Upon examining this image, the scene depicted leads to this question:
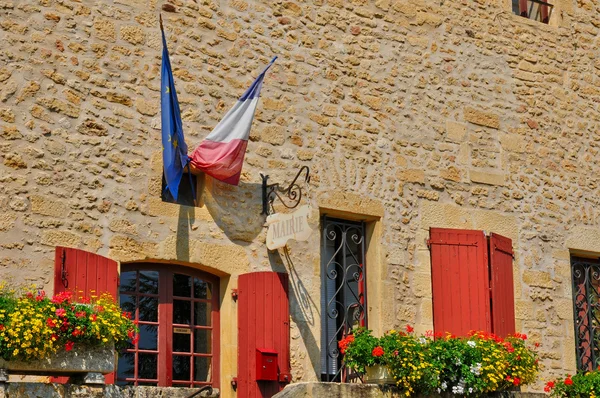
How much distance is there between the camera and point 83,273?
9.11m

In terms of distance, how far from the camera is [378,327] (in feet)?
34.6

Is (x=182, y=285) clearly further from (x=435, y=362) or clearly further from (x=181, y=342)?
(x=435, y=362)

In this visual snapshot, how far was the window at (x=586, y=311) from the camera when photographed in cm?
1190

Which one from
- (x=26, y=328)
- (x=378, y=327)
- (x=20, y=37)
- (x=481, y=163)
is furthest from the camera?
(x=481, y=163)

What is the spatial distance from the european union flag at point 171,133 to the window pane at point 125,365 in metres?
1.29

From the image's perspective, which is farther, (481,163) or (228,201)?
(481,163)

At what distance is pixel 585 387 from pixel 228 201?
3342 mm

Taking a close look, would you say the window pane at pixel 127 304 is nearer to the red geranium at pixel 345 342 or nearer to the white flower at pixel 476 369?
the red geranium at pixel 345 342

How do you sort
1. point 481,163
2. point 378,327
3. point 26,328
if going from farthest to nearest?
point 481,163
point 378,327
point 26,328

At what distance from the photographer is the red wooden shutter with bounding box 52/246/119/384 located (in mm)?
9023

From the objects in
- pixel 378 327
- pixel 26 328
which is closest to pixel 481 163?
pixel 378 327

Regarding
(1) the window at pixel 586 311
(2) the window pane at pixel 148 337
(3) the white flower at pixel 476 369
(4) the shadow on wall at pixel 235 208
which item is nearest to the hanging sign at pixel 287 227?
(4) the shadow on wall at pixel 235 208

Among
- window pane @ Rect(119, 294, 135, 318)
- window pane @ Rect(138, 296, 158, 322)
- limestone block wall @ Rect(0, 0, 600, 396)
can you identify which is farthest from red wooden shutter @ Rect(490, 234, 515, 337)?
window pane @ Rect(119, 294, 135, 318)

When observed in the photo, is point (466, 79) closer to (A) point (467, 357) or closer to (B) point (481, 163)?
(B) point (481, 163)
